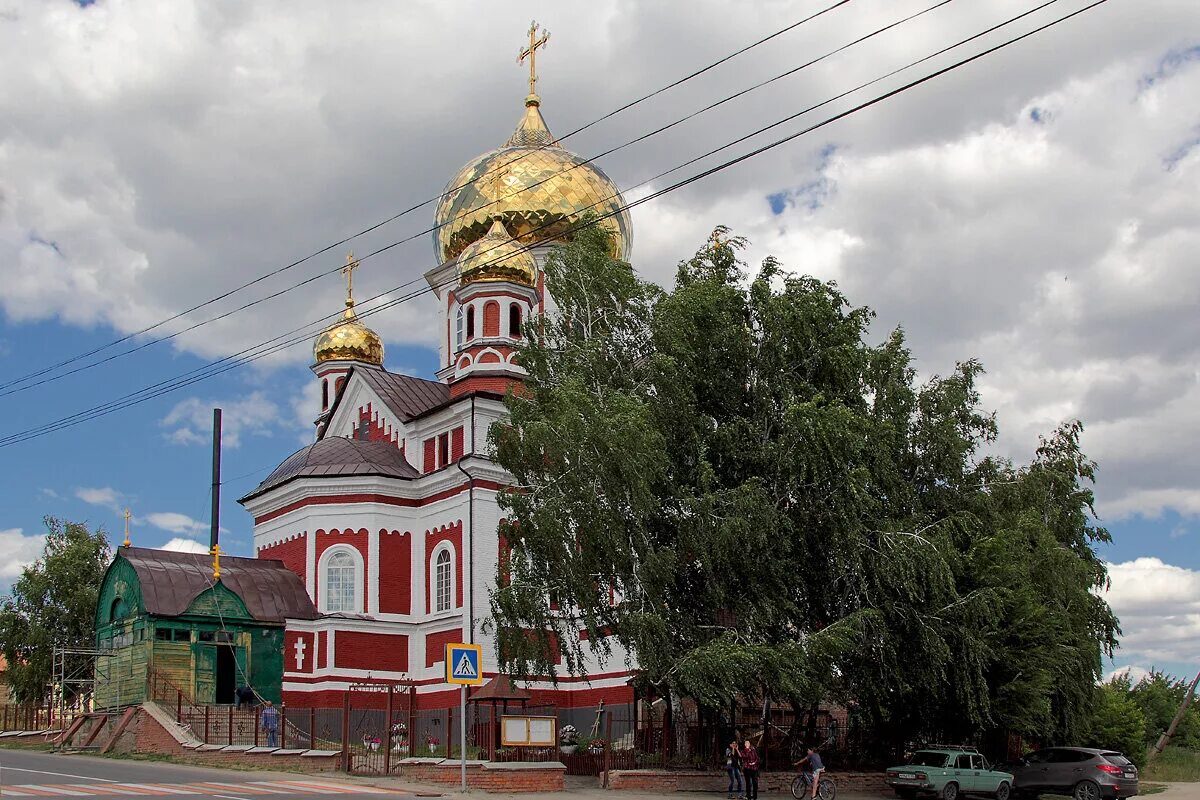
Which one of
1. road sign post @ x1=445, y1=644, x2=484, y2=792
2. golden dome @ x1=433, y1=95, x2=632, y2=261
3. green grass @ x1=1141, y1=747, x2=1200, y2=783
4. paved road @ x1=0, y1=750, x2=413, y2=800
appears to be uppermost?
golden dome @ x1=433, y1=95, x2=632, y2=261

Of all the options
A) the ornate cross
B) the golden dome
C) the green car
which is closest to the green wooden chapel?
the ornate cross

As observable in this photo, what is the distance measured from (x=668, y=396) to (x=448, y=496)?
11.0 meters

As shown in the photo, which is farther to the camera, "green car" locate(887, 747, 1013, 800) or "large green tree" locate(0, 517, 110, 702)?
"large green tree" locate(0, 517, 110, 702)

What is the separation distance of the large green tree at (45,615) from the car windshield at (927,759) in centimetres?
2595

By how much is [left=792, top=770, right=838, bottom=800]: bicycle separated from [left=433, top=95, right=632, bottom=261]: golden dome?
20378 mm

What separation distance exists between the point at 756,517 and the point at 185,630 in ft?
49.2

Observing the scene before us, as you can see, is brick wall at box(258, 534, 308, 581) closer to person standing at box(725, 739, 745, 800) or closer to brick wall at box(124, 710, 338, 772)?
brick wall at box(124, 710, 338, 772)

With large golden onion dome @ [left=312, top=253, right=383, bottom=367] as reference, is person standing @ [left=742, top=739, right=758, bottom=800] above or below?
below

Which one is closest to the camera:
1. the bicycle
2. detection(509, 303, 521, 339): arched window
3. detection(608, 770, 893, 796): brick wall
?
the bicycle

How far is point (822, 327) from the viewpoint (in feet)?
85.9

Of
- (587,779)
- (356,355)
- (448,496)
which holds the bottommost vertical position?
(587,779)

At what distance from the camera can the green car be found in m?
24.4

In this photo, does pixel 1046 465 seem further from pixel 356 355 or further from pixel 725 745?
pixel 356 355

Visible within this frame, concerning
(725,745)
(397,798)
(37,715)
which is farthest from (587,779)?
(37,715)
